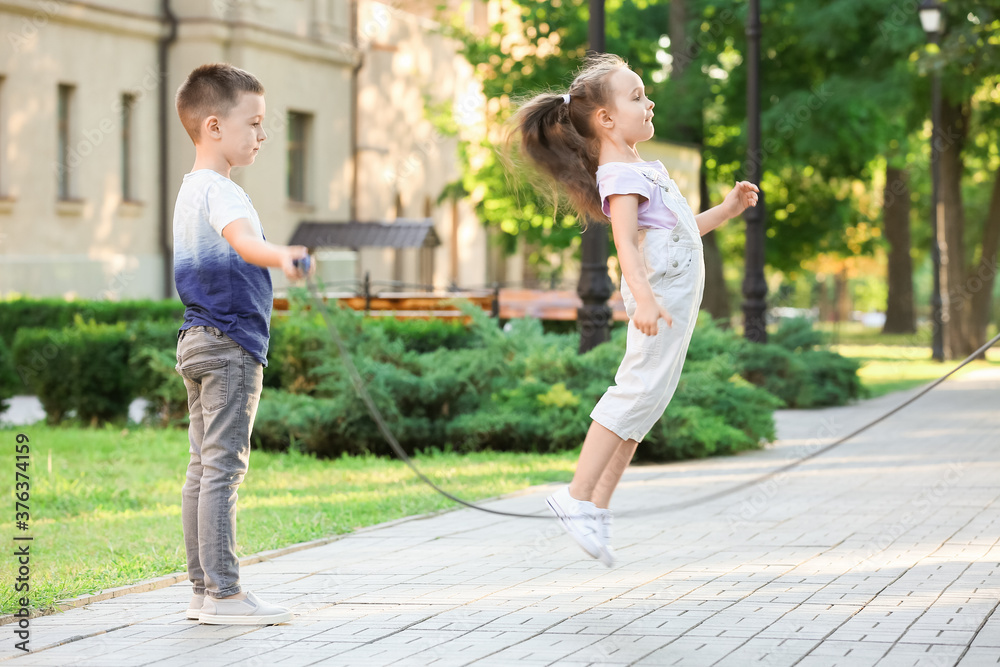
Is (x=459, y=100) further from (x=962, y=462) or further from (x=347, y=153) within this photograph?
(x=962, y=462)

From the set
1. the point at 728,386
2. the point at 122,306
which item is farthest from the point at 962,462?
the point at 122,306

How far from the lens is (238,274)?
4.43 meters

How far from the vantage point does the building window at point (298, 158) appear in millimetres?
28000

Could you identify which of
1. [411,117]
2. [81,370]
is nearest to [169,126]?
[411,117]

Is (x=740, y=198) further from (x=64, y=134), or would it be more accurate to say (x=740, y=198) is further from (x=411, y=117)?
(x=411, y=117)

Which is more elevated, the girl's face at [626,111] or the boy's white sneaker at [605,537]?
the girl's face at [626,111]

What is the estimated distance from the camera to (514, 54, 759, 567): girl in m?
4.70

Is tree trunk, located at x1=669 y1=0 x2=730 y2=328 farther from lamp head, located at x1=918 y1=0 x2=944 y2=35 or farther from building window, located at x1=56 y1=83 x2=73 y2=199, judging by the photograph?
building window, located at x1=56 y1=83 x2=73 y2=199

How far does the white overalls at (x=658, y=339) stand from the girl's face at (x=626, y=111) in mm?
174

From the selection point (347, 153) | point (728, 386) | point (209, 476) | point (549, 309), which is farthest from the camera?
point (347, 153)

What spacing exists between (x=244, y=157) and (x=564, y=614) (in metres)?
1.97

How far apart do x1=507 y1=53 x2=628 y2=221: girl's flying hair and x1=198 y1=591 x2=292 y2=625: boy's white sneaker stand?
1966mm

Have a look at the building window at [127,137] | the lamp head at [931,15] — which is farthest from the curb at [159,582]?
the building window at [127,137]

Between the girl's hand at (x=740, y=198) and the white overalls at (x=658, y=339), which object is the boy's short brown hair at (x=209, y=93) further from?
the girl's hand at (x=740, y=198)
